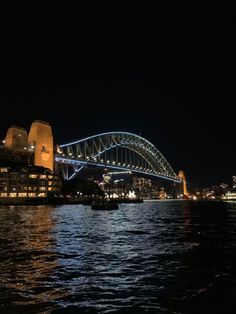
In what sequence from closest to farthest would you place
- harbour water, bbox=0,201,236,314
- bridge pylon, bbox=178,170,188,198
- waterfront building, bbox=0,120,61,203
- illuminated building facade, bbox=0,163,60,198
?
harbour water, bbox=0,201,236,314
illuminated building facade, bbox=0,163,60,198
waterfront building, bbox=0,120,61,203
bridge pylon, bbox=178,170,188,198

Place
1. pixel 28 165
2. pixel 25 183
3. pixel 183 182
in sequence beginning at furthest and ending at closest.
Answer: pixel 183 182 → pixel 28 165 → pixel 25 183

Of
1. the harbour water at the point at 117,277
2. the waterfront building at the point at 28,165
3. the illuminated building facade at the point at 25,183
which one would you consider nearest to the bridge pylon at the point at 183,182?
the waterfront building at the point at 28,165

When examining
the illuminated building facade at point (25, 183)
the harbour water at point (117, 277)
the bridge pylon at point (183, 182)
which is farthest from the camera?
the bridge pylon at point (183, 182)

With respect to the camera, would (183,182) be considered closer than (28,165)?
No

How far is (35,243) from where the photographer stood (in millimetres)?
18703

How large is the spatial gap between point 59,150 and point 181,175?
8008 centimetres

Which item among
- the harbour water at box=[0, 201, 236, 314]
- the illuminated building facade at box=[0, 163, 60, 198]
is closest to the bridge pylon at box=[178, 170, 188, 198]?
the illuminated building facade at box=[0, 163, 60, 198]

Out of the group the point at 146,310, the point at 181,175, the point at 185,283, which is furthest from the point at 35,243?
the point at 181,175

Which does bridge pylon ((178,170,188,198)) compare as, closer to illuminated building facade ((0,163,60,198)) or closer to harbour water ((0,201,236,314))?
illuminated building facade ((0,163,60,198))

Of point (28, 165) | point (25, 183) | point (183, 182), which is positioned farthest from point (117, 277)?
point (183, 182)

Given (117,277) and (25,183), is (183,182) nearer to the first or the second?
(25,183)

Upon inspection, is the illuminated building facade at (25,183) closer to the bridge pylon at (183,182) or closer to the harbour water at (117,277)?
the harbour water at (117,277)

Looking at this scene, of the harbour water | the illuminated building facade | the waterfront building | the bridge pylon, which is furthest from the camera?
the bridge pylon

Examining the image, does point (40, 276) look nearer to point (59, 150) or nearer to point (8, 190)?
point (8, 190)
